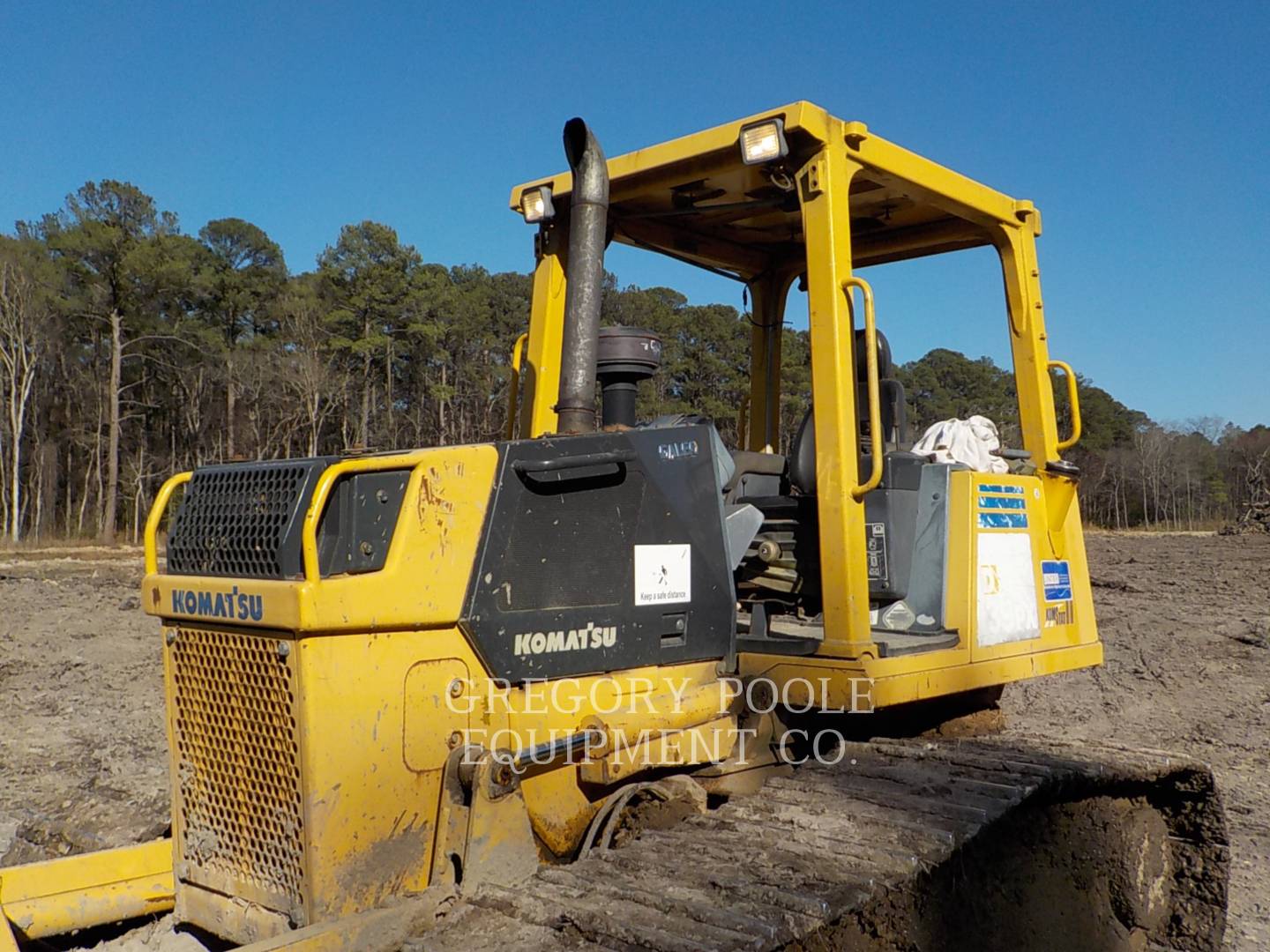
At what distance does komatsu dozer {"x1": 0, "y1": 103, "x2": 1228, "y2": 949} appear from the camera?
262cm

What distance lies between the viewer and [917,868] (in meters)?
2.84

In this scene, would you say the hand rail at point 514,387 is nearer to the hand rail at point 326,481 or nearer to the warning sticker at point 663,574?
the warning sticker at point 663,574

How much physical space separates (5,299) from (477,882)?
1553 inches

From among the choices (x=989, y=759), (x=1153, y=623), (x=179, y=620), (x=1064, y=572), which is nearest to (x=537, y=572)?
(x=179, y=620)

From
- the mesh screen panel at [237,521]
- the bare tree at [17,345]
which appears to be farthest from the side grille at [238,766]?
the bare tree at [17,345]

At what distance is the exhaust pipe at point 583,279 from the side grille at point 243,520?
32.1 inches

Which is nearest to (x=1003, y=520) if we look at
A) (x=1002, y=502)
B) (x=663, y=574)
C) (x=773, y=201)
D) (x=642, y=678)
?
(x=1002, y=502)

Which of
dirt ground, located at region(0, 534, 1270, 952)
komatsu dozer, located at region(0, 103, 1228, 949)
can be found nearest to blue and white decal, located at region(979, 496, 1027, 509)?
komatsu dozer, located at region(0, 103, 1228, 949)

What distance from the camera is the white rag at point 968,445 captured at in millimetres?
4512

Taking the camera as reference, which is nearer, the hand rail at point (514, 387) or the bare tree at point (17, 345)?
the hand rail at point (514, 387)

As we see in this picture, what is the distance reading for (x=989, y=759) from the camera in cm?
367

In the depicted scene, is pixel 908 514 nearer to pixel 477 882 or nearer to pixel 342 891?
pixel 477 882

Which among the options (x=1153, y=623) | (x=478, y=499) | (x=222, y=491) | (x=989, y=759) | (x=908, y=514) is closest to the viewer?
(x=478, y=499)

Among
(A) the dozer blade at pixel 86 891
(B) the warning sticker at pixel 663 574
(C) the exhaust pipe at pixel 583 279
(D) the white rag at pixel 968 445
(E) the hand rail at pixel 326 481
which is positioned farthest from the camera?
(D) the white rag at pixel 968 445
